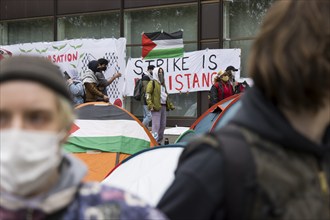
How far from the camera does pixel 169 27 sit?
13.6 m

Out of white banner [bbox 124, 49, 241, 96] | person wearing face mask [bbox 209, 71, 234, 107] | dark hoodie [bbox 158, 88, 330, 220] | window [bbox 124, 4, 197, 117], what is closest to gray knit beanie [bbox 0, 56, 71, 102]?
Answer: dark hoodie [bbox 158, 88, 330, 220]

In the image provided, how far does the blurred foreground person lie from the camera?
4.44ft

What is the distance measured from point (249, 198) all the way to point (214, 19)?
11908 mm

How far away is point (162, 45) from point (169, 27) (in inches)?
43.3

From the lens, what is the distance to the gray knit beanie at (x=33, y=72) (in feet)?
4.46

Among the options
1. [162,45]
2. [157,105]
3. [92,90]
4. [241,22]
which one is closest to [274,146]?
[92,90]

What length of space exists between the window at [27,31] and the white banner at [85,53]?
1501mm

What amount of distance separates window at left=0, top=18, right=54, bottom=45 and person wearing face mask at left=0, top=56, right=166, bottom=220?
14552mm

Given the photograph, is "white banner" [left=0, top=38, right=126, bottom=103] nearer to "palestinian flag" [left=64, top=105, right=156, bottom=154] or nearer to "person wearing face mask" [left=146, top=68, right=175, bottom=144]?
"person wearing face mask" [left=146, top=68, right=175, bottom=144]

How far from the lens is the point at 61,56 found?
13391 millimetres

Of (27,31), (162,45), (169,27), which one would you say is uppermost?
(27,31)

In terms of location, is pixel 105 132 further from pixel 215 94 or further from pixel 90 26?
pixel 90 26

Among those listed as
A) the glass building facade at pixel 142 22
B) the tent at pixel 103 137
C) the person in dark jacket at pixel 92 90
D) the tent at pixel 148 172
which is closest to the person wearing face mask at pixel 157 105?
the person in dark jacket at pixel 92 90

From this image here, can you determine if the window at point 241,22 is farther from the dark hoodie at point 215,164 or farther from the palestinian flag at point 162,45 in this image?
the dark hoodie at point 215,164
